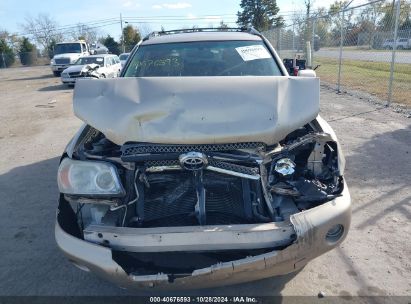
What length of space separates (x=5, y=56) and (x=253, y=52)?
50.7m

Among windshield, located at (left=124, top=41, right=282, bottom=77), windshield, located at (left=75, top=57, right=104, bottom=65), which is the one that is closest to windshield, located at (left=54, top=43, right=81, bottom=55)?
windshield, located at (left=75, top=57, right=104, bottom=65)

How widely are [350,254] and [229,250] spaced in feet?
4.88

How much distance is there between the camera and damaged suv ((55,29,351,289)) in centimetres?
224

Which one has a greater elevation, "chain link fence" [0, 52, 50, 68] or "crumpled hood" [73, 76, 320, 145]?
"crumpled hood" [73, 76, 320, 145]

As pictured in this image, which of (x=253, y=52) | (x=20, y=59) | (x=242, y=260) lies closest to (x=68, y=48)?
(x=253, y=52)

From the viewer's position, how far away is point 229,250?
225cm

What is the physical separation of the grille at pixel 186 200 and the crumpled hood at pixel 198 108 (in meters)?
0.32

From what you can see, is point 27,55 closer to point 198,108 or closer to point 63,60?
point 63,60

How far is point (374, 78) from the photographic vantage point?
14.9 meters

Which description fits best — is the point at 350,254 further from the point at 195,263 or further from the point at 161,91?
the point at 161,91

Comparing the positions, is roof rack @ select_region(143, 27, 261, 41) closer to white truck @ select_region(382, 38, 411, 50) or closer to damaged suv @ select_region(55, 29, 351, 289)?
damaged suv @ select_region(55, 29, 351, 289)

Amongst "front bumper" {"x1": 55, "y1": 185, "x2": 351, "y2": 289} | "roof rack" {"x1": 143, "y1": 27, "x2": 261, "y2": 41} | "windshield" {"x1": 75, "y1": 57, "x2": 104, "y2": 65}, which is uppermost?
"roof rack" {"x1": 143, "y1": 27, "x2": 261, "y2": 41}

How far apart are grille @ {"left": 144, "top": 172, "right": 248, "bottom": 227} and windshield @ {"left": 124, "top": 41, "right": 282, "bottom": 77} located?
1550 mm

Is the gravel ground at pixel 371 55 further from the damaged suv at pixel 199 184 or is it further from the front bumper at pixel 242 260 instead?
the front bumper at pixel 242 260
